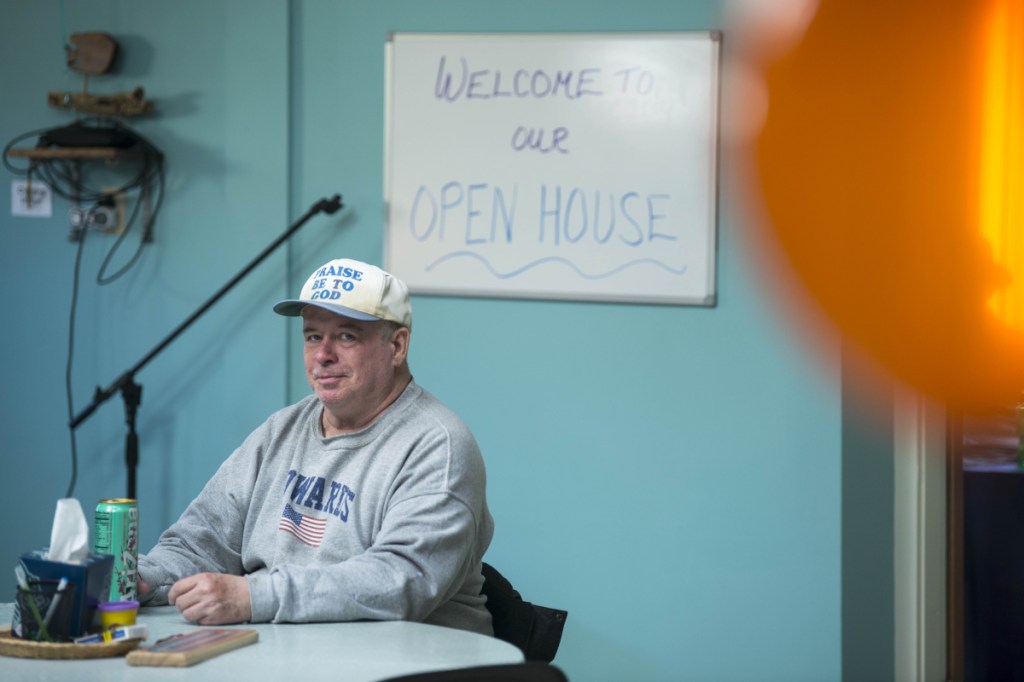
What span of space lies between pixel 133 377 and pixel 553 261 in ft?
4.18

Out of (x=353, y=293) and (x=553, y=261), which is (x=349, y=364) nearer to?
(x=353, y=293)

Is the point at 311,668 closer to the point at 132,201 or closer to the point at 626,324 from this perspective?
the point at 626,324

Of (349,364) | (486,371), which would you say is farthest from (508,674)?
(486,371)

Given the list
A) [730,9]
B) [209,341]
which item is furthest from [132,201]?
[730,9]

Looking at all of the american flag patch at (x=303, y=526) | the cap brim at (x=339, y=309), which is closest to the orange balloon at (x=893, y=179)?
the cap brim at (x=339, y=309)

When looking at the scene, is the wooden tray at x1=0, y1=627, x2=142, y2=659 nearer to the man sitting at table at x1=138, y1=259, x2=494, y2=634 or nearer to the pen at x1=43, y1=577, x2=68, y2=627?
the pen at x1=43, y1=577, x2=68, y2=627

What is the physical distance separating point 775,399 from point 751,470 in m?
0.21

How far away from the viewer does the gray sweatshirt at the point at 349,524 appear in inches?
75.3

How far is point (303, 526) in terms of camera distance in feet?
7.06

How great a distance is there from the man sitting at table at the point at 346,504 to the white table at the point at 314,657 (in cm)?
6

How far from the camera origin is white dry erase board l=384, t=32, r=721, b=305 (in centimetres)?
336

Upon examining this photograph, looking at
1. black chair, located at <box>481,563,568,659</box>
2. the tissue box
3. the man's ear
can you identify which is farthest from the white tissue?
black chair, located at <box>481,563,568,659</box>

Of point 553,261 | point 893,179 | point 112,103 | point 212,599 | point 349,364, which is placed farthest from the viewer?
point 112,103

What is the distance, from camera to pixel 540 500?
3459mm
